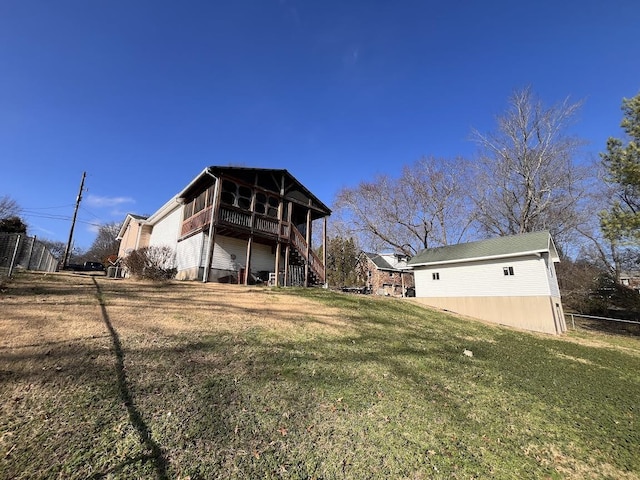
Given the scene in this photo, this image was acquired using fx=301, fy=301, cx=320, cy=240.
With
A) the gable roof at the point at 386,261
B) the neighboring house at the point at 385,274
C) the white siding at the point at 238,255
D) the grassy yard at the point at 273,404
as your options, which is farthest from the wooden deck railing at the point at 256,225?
the gable roof at the point at 386,261

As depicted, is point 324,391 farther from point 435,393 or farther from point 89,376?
point 89,376

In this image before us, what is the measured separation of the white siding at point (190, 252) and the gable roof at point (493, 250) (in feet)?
47.7

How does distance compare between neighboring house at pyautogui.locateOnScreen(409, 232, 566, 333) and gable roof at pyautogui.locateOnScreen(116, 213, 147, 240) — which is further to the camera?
gable roof at pyautogui.locateOnScreen(116, 213, 147, 240)

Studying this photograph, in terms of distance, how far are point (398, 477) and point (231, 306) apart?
690cm

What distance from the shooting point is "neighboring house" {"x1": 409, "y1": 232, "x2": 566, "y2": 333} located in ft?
52.2

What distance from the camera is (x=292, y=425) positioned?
11.2ft

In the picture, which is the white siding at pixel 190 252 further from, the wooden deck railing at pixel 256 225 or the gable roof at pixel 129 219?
the gable roof at pixel 129 219

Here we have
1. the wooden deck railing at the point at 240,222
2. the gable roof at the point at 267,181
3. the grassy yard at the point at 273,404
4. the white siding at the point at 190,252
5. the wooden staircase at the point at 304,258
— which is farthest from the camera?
the wooden staircase at the point at 304,258

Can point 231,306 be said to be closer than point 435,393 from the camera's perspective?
No

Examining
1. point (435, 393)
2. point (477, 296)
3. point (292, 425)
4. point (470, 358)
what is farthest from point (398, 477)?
point (477, 296)

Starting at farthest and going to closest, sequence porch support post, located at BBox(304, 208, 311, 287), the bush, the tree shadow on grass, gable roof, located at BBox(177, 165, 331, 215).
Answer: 1. porch support post, located at BBox(304, 208, 311, 287)
2. gable roof, located at BBox(177, 165, 331, 215)
3. the bush
4. the tree shadow on grass

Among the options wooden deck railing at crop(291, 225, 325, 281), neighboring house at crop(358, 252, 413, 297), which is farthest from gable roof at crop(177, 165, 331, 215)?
neighboring house at crop(358, 252, 413, 297)

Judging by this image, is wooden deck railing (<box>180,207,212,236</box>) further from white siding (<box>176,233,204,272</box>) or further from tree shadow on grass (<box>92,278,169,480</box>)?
tree shadow on grass (<box>92,278,169,480</box>)

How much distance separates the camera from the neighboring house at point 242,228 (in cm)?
1527
